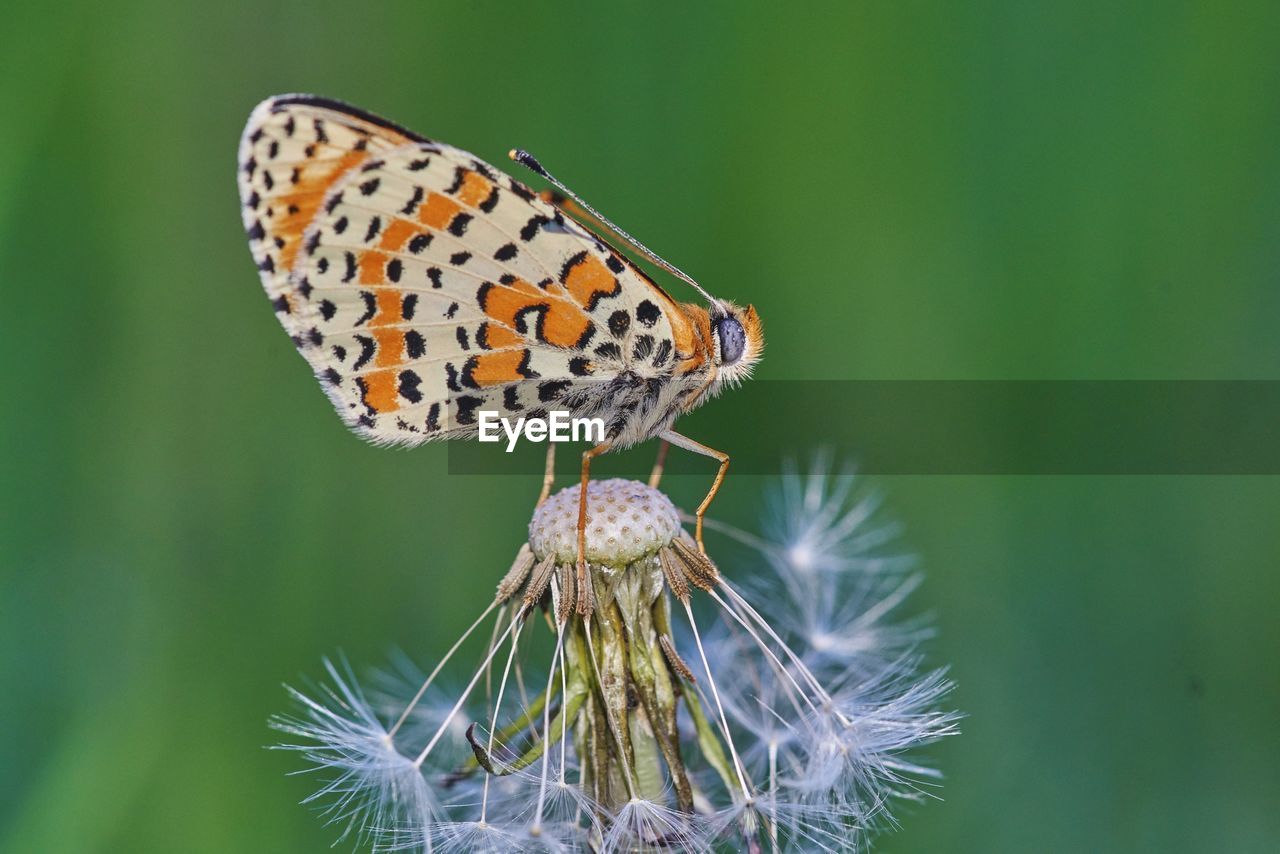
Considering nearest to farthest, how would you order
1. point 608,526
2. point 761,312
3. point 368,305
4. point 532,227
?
point 608,526 → point 532,227 → point 368,305 → point 761,312

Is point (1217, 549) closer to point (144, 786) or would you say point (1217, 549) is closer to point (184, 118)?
point (144, 786)

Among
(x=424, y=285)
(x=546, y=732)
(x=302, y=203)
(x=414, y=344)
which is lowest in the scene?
(x=546, y=732)

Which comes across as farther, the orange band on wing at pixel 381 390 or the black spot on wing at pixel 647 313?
the orange band on wing at pixel 381 390

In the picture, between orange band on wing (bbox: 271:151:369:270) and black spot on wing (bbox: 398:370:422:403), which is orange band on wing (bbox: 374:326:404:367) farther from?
orange band on wing (bbox: 271:151:369:270)

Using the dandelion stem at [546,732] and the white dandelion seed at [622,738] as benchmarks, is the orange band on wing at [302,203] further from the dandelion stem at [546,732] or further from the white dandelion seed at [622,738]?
the dandelion stem at [546,732]

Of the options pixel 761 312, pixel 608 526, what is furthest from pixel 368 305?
pixel 761 312

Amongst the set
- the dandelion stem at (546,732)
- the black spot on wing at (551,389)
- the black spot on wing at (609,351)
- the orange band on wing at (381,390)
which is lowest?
the dandelion stem at (546,732)

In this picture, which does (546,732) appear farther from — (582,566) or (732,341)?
(732,341)

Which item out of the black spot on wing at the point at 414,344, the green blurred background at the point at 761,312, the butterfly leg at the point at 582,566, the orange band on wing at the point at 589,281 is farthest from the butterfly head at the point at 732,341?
the green blurred background at the point at 761,312
